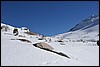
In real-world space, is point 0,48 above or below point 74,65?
above

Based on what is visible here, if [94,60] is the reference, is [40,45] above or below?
above

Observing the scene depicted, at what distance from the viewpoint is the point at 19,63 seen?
10.7 meters

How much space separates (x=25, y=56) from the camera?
1168 cm

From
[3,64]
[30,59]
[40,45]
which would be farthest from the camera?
[40,45]

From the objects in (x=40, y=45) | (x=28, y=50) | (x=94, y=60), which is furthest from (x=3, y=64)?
(x=94, y=60)

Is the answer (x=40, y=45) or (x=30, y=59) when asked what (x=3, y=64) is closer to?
(x=30, y=59)

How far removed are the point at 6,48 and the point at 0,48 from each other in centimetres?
28

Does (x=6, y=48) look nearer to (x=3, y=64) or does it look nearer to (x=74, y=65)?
(x=3, y=64)

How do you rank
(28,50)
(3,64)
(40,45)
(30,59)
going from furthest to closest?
1. (40,45)
2. (28,50)
3. (30,59)
4. (3,64)

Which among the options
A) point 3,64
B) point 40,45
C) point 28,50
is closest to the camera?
Result: point 3,64

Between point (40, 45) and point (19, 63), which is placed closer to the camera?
point (19, 63)

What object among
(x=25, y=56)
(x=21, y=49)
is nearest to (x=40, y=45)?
(x=21, y=49)

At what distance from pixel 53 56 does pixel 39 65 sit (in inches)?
57.6

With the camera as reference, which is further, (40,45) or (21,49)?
(40,45)
